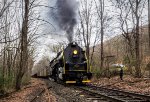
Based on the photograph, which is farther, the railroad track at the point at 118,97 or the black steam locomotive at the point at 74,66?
the black steam locomotive at the point at 74,66

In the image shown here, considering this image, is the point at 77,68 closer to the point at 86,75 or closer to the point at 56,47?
the point at 86,75

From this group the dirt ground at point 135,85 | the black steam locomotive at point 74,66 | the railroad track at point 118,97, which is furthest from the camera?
the black steam locomotive at point 74,66

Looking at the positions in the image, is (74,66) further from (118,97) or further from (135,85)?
(118,97)

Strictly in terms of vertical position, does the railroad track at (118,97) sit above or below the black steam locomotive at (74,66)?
below

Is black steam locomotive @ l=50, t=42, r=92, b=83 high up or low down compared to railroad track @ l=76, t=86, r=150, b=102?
up

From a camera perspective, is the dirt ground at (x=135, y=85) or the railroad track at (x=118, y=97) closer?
the railroad track at (x=118, y=97)

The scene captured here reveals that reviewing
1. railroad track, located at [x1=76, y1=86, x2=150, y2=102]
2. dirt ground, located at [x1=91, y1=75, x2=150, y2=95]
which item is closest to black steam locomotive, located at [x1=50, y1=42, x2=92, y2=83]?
dirt ground, located at [x1=91, y1=75, x2=150, y2=95]

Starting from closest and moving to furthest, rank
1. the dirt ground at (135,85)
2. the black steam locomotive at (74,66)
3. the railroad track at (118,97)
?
the railroad track at (118,97)
the dirt ground at (135,85)
the black steam locomotive at (74,66)

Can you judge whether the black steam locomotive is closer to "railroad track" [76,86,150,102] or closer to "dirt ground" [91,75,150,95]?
"dirt ground" [91,75,150,95]

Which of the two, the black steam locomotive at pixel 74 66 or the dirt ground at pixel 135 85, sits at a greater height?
the black steam locomotive at pixel 74 66

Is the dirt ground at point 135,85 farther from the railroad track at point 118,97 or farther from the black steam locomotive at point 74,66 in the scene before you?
the black steam locomotive at point 74,66

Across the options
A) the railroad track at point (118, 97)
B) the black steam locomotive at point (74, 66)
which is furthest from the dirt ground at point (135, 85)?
the black steam locomotive at point (74, 66)

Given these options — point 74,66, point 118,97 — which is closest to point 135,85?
point 74,66

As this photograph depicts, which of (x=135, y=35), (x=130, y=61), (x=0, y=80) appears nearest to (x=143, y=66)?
(x=130, y=61)
